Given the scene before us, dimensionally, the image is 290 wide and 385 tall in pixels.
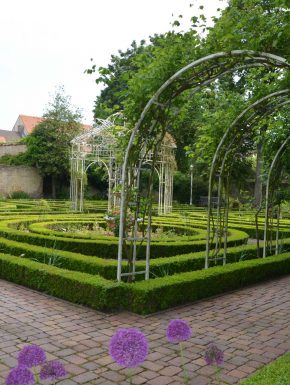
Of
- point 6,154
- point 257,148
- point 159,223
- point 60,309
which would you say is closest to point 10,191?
point 6,154

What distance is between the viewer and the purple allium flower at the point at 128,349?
204cm

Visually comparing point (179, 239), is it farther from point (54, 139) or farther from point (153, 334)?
point (54, 139)

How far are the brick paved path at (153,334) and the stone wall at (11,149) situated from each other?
1001 inches

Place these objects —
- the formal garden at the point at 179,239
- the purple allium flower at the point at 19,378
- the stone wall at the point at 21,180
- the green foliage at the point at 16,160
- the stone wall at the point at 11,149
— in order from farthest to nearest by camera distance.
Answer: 1. the stone wall at the point at 11,149
2. the green foliage at the point at 16,160
3. the stone wall at the point at 21,180
4. the formal garden at the point at 179,239
5. the purple allium flower at the point at 19,378

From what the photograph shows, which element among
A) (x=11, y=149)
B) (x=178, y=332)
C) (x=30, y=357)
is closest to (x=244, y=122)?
(x=178, y=332)

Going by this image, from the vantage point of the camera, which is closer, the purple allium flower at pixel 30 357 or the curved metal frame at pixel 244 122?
the purple allium flower at pixel 30 357

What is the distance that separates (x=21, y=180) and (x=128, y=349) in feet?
86.4

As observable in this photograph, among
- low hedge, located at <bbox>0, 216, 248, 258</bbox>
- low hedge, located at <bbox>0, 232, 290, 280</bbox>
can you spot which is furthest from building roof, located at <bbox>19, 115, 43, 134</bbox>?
low hedge, located at <bbox>0, 232, 290, 280</bbox>

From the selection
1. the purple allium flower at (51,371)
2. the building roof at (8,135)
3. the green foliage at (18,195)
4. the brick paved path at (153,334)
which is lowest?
the brick paved path at (153,334)

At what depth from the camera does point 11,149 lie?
3080cm

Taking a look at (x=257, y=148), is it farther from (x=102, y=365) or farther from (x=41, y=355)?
(x=41, y=355)

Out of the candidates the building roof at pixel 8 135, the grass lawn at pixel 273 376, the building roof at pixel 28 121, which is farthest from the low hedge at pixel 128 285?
the building roof at pixel 8 135

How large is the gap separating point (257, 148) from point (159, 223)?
12620 millimetres

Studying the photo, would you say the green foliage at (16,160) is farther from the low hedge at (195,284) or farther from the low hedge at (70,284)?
the low hedge at (195,284)
